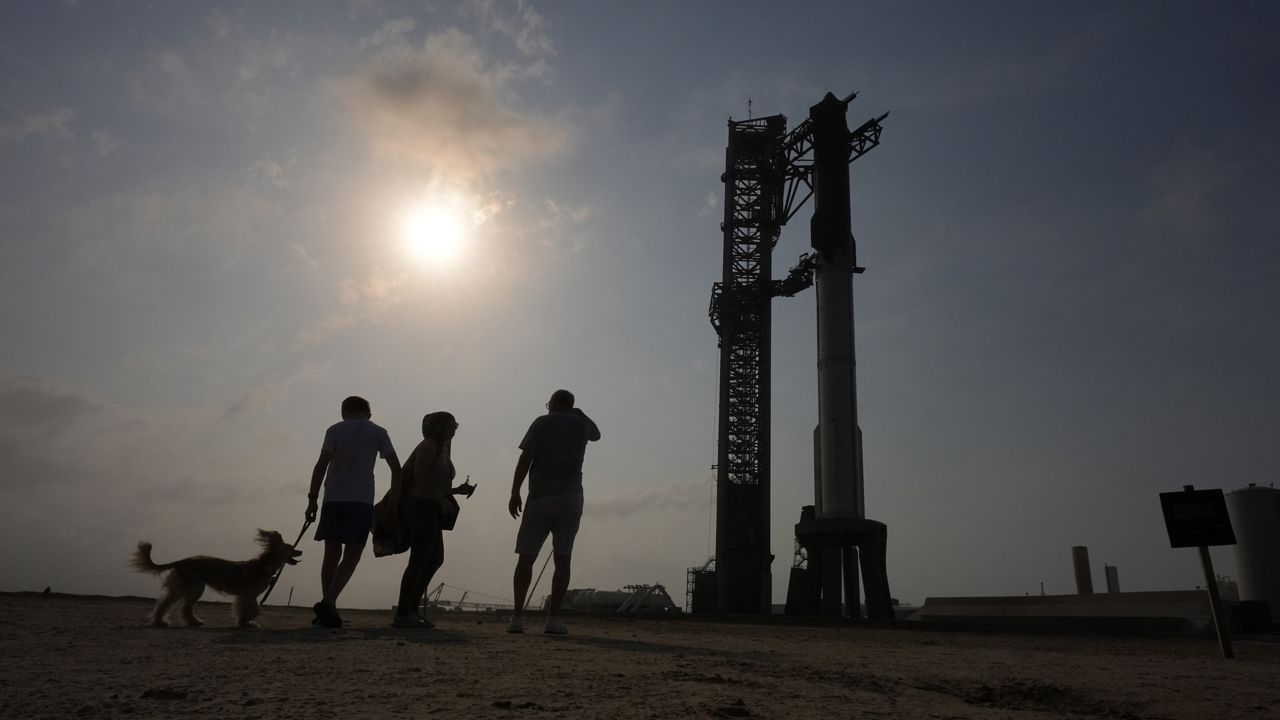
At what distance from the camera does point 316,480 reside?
676 cm

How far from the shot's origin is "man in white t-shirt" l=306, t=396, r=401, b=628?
6.52m

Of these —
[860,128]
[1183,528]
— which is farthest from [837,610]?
[1183,528]

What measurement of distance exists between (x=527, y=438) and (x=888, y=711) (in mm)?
4201

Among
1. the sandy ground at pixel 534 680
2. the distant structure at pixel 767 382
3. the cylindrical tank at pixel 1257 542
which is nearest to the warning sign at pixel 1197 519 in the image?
the sandy ground at pixel 534 680

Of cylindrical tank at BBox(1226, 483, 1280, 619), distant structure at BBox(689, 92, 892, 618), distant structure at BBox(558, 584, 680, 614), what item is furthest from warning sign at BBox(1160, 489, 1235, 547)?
distant structure at BBox(558, 584, 680, 614)

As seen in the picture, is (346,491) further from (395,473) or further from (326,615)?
(326,615)

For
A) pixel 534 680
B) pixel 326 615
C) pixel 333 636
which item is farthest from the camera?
pixel 326 615

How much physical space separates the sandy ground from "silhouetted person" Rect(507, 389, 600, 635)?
2.33 ft

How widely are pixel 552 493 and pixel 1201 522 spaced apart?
24.2ft

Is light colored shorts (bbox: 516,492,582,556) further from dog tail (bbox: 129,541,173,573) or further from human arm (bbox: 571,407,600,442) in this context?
dog tail (bbox: 129,541,173,573)

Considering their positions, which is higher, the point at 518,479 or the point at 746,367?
the point at 746,367

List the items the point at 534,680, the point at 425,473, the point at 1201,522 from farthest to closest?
the point at 1201,522, the point at 425,473, the point at 534,680

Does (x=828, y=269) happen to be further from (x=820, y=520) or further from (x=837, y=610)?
(x=837, y=610)

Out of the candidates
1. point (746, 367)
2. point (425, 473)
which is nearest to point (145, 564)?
point (425, 473)
